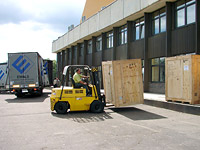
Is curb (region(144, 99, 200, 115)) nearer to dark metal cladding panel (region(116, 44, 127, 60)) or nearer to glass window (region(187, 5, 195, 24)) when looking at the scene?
glass window (region(187, 5, 195, 24))

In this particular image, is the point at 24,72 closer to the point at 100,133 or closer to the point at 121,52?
the point at 121,52

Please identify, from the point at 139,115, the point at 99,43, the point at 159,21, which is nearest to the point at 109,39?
the point at 99,43

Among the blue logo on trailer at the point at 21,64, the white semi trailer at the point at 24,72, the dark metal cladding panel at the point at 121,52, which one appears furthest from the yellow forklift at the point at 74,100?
the dark metal cladding panel at the point at 121,52

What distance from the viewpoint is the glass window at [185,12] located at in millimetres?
15578

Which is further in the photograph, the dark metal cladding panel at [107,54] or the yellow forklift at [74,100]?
the dark metal cladding panel at [107,54]

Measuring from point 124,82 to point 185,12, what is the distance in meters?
8.49

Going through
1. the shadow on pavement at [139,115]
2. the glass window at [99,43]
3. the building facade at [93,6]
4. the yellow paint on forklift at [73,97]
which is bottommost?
the shadow on pavement at [139,115]

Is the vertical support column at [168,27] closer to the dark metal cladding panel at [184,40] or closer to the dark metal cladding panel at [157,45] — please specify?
the dark metal cladding panel at [184,40]

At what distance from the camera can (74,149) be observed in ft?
16.5

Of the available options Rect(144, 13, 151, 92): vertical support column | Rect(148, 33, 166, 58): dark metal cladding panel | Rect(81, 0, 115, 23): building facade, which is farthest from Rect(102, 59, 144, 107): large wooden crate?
Rect(81, 0, 115, 23): building facade

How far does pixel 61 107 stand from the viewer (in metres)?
10.0

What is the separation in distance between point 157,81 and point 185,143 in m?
14.0

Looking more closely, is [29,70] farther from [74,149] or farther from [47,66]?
[74,149]

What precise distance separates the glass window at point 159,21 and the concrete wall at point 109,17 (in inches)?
31.0
